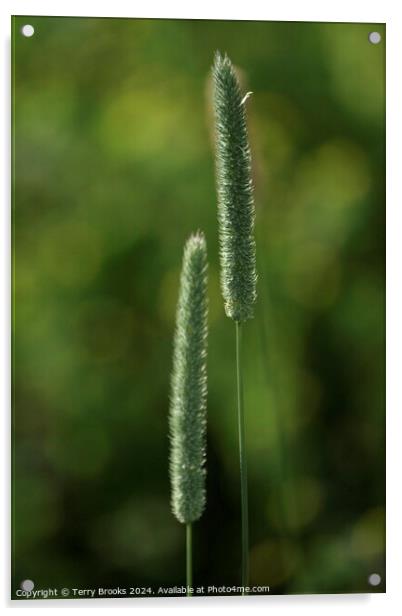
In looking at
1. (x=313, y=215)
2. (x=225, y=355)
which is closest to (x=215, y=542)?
(x=225, y=355)

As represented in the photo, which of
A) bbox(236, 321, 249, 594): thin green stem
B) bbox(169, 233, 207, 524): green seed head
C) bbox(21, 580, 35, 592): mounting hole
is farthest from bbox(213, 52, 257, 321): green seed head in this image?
bbox(21, 580, 35, 592): mounting hole

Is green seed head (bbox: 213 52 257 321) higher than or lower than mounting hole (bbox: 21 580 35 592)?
higher

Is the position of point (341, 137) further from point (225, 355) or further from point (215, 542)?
point (215, 542)

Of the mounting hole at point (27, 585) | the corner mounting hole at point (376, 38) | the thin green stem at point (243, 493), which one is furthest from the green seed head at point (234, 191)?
the mounting hole at point (27, 585)

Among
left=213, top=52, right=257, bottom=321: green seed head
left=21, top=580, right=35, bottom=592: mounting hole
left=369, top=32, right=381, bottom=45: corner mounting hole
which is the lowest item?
left=21, top=580, right=35, bottom=592: mounting hole

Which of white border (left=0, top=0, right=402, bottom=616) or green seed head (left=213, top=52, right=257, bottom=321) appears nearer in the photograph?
green seed head (left=213, top=52, right=257, bottom=321)

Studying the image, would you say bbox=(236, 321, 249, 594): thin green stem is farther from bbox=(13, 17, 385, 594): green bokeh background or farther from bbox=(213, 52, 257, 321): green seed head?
bbox=(213, 52, 257, 321): green seed head

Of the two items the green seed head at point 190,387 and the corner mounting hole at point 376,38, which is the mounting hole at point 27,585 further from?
the corner mounting hole at point 376,38
